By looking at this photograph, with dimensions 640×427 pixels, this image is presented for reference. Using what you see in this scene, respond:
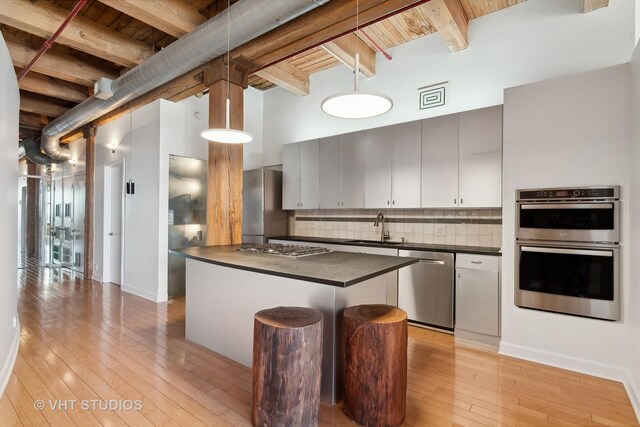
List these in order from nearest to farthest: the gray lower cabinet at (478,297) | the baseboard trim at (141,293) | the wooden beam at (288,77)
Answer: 1. the gray lower cabinet at (478,297)
2. the wooden beam at (288,77)
3. the baseboard trim at (141,293)

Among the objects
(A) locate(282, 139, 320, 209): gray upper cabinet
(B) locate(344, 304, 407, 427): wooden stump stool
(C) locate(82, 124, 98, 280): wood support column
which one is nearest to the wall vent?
(A) locate(282, 139, 320, 209): gray upper cabinet

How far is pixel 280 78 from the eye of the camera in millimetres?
4621

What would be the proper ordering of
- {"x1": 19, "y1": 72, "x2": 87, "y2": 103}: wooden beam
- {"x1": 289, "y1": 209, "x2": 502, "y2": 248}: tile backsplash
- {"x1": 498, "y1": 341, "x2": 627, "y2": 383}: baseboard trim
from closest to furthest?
1. {"x1": 498, "y1": 341, "x2": 627, "y2": 383}: baseboard trim
2. {"x1": 289, "y1": 209, "x2": 502, "y2": 248}: tile backsplash
3. {"x1": 19, "y1": 72, "x2": 87, "y2": 103}: wooden beam

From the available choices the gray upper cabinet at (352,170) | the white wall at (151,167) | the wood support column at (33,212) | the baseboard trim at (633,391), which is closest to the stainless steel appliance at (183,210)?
the white wall at (151,167)

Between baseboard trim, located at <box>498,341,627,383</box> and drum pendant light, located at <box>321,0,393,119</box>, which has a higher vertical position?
drum pendant light, located at <box>321,0,393,119</box>

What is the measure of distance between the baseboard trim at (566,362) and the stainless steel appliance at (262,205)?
3447 millimetres

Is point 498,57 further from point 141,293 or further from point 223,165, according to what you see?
point 141,293

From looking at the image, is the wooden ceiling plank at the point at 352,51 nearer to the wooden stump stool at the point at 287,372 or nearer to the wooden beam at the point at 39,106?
the wooden stump stool at the point at 287,372

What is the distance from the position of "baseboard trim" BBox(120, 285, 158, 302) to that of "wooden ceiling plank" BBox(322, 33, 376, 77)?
13.2ft

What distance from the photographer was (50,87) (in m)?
5.08

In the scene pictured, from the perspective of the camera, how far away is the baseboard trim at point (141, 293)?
15.0ft

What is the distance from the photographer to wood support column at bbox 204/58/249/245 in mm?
3682

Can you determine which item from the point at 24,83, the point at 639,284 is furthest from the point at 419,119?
the point at 24,83

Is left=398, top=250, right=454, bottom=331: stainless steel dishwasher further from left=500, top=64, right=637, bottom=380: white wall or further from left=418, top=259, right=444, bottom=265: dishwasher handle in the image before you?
left=500, top=64, right=637, bottom=380: white wall
